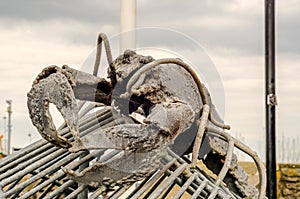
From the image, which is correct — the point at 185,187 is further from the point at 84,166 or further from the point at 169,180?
the point at 84,166

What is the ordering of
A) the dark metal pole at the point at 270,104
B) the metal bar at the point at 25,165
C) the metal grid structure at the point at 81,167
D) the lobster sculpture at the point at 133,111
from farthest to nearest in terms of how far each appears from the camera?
the dark metal pole at the point at 270,104 → the metal bar at the point at 25,165 → the metal grid structure at the point at 81,167 → the lobster sculpture at the point at 133,111

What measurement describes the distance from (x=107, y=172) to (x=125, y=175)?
0.02 meters

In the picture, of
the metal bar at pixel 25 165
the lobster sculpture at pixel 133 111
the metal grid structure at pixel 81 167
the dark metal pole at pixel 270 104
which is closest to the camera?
the lobster sculpture at pixel 133 111

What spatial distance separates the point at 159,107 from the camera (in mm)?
773

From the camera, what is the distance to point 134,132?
0.74 m

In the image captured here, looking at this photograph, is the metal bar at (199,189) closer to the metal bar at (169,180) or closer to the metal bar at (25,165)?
the metal bar at (169,180)

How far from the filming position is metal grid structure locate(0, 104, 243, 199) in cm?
83

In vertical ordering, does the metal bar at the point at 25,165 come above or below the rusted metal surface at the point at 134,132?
below

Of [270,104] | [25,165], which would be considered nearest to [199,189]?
[25,165]

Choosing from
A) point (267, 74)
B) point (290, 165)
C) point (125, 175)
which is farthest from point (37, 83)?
point (290, 165)

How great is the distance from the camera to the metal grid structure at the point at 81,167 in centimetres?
83

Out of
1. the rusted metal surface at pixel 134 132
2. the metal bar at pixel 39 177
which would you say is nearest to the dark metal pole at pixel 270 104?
the rusted metal surface at pixel 134 132

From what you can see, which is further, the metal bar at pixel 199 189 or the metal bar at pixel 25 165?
the metal bar at pixel 25 165

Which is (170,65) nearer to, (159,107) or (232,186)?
(159,107)
